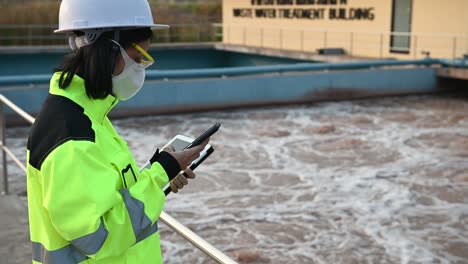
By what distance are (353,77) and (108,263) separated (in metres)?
10.9

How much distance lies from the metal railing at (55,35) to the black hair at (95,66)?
18681 millimetres

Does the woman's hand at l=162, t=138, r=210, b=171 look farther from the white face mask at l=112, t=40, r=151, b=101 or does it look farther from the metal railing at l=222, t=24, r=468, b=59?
the metal railing at l=222, t=24, r=468, b=59

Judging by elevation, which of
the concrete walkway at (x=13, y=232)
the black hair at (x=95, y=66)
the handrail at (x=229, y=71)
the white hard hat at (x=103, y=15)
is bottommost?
the concrete walkway at (x=13, y=232)

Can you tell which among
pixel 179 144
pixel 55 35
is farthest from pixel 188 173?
pixel 55 35

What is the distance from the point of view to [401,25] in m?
16.7

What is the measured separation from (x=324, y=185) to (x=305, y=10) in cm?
1397

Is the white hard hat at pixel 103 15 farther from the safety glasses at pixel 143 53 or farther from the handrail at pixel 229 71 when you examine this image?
the handrail at pixel 229 71

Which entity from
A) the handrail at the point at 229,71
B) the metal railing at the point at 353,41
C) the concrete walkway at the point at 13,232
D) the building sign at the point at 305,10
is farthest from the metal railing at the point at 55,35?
the concrete walkway at the point at 13,232

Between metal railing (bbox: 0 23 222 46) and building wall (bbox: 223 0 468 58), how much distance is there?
1.02 metres

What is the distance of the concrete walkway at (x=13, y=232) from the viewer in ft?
11.3

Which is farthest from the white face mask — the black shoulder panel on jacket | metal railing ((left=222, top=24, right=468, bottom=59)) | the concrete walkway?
metal railing ((left=222, top=24, right=468, bottom=59))

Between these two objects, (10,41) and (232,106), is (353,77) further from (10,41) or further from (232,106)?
(10,41)

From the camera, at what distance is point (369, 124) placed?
1025 cm

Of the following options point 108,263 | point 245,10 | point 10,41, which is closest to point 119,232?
point 108,263
